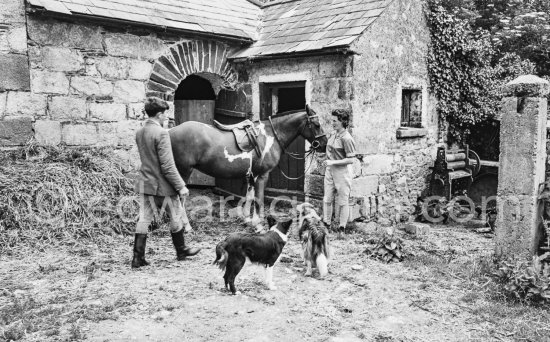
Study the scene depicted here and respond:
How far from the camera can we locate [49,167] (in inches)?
274

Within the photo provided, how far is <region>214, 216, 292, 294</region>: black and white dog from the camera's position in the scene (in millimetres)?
4688

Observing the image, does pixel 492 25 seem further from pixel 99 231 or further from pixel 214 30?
pixel 99 231

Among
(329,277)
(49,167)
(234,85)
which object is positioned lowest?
(329,277)

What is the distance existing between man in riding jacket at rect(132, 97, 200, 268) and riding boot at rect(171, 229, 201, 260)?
9.3 inches

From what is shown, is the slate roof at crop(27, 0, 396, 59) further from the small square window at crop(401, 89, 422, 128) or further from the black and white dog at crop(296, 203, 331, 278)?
the black and white dog at crop(296, 203, 331, 278)

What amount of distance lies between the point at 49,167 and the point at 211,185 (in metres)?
4.00

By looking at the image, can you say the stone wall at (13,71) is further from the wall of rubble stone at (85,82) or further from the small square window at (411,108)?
the small square window at (411,108)

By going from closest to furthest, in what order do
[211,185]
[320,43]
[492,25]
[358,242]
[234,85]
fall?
[358,242] < [320,43] < [234,85] < [211,185] < [492,25]

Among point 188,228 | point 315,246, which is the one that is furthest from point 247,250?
point 188,228

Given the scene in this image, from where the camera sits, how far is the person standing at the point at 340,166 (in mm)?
6977

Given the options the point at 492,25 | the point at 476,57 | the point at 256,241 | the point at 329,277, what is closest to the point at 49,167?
the point at 256,241

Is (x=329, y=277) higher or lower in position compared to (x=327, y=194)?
lower

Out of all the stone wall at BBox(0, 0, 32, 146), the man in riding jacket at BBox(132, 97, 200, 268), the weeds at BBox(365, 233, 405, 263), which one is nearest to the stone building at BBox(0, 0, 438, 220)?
the stone wall at BBox(0, 0, 32, 146)

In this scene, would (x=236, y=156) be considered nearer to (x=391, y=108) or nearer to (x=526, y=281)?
(x=391, y=108)
